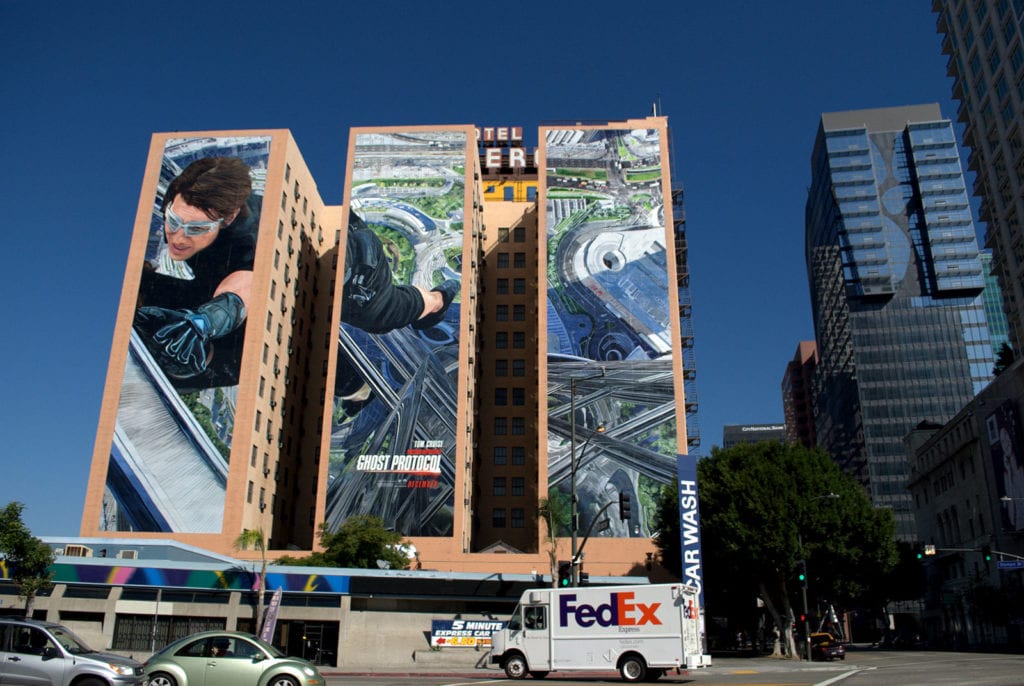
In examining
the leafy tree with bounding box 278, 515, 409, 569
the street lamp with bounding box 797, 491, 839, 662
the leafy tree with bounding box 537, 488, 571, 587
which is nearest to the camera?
the street lamp with bounding box 797, 491, 839, 662

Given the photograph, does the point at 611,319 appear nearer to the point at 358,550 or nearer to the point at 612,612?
the point at 358,550

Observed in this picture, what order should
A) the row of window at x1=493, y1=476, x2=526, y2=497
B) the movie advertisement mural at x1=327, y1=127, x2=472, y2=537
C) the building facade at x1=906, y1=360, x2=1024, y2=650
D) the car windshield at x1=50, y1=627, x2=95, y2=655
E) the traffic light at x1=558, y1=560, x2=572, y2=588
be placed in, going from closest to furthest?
the car windshield at x1=50, y1=627, x2=95, y2=655, the traffic light at x1=558, y1=560, x2=572, y2=588, the building facade at x1=906, y1=360, x2=1024, y2=650, the movie advertisement mural at x1=327, y1=127, x2=472, y2=537, the row of window at x1=493, y1=476, x2=526, y2=497

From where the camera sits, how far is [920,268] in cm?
16450

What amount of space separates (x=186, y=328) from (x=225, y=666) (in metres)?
63.8

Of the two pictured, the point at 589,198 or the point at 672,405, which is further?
the point at 589,198

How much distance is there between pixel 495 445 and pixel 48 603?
49.4m

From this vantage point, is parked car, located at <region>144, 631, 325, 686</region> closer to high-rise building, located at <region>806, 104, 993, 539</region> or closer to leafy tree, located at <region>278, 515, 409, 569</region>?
leafy tree, located at <region>278, 515, 409, 569</region>

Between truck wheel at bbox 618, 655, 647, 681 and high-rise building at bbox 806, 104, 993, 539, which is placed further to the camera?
high-rise building at bbox 806, 104, 993, 539

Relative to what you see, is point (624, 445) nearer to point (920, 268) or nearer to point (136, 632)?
point (136, 632)

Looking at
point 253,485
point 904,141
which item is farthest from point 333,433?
point 904,141

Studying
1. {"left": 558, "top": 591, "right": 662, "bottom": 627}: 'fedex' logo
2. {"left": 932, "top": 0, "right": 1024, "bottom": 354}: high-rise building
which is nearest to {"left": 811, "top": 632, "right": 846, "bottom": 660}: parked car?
{"left": 558, "top": 591, "right": 662, "bottom": 627}: 'fedex' logo

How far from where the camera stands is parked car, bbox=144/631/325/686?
18.3m

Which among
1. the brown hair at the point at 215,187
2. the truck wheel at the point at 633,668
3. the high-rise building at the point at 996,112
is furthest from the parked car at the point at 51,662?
the high-rise building at the point at 996,112

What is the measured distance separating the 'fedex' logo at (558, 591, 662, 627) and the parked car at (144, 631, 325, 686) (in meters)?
12.2
